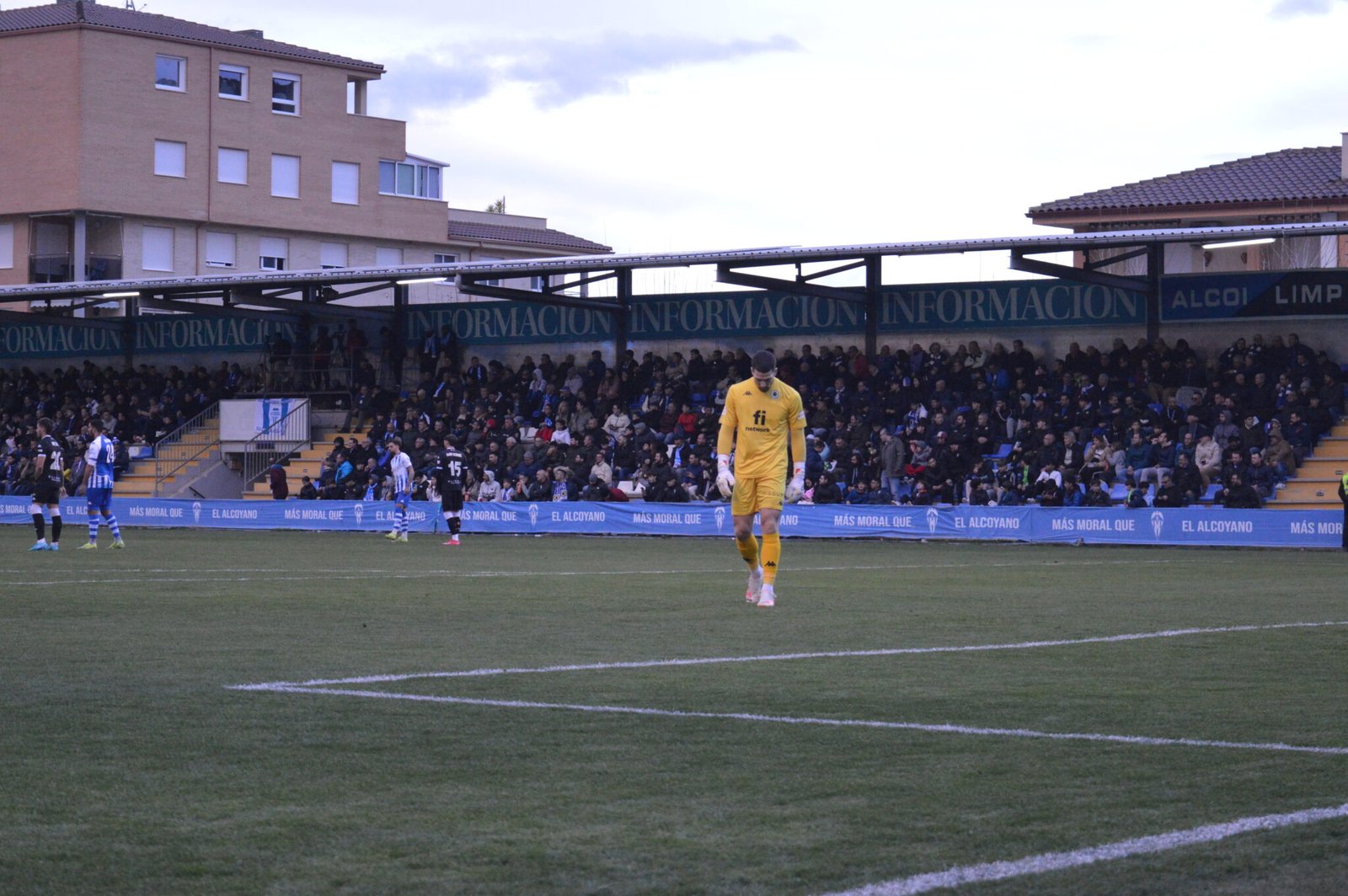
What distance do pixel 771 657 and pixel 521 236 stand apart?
71297 mm

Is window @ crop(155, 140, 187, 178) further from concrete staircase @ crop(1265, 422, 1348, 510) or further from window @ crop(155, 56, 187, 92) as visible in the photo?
concrete staircase @ crop(1265, 422, 1348, 510)

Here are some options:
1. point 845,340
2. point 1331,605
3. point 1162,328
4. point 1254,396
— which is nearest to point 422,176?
point 845,340

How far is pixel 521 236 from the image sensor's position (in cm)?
8031

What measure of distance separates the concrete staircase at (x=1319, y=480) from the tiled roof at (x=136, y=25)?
44.6 metres

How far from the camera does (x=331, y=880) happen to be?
4738mm

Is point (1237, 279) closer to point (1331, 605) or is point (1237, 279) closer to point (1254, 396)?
point (1254, 396)

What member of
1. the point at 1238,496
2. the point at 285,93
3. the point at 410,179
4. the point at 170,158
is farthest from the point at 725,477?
the point at 410,179

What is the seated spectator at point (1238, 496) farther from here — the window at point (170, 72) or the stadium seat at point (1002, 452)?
the window at point (170, 72)

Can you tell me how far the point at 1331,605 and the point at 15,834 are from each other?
1158cm

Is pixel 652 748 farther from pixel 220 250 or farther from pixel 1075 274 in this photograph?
pixel 220 250

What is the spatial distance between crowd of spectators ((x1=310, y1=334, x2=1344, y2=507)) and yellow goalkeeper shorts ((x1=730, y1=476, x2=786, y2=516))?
17.5m

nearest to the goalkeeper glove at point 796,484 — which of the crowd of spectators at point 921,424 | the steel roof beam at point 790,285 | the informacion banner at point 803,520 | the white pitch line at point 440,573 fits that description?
the white pitch line at point 440,573

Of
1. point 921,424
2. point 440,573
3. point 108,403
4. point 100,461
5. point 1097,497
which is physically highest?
point 108,403

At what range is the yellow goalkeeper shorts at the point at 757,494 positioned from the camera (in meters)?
14.7
